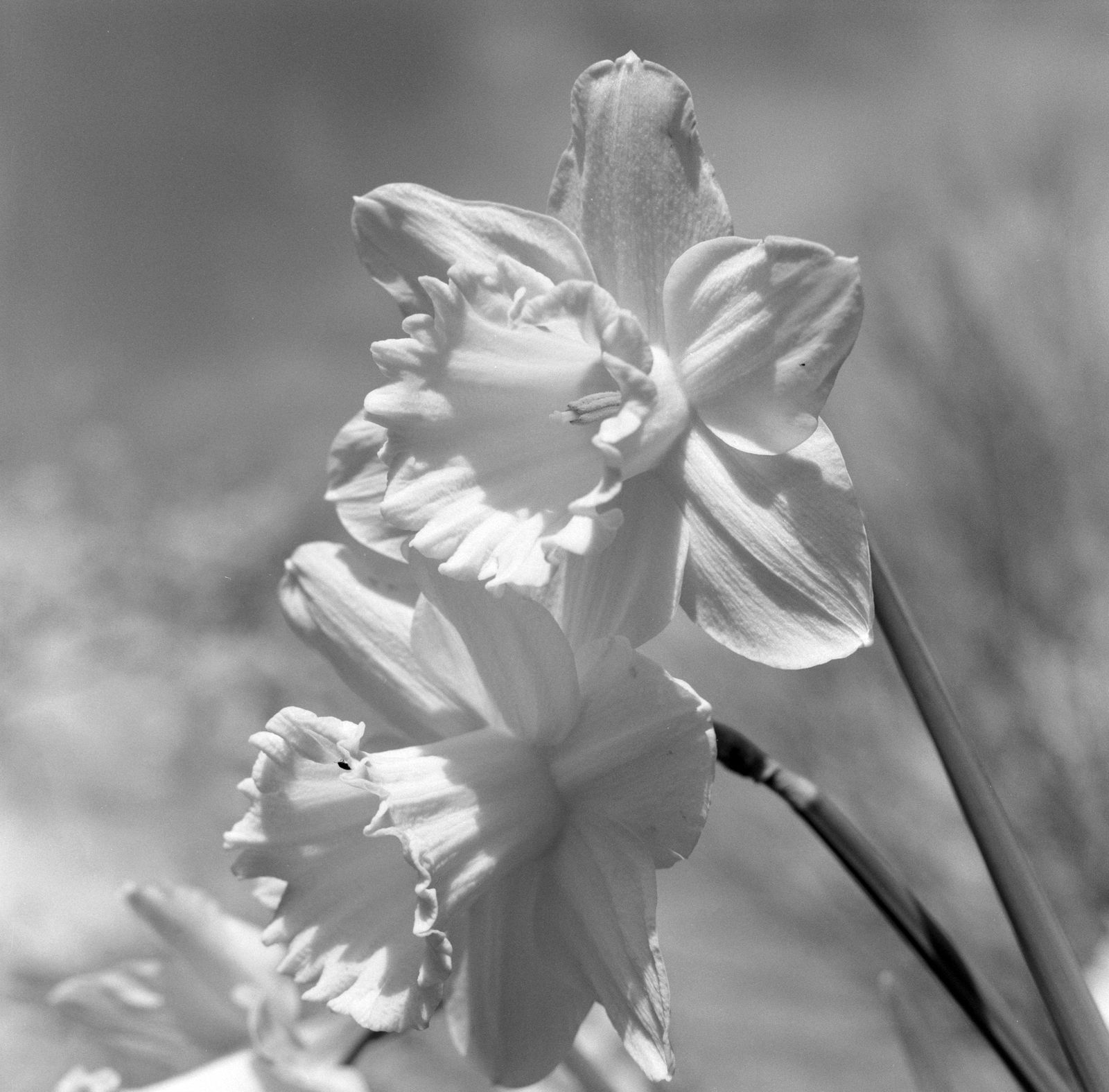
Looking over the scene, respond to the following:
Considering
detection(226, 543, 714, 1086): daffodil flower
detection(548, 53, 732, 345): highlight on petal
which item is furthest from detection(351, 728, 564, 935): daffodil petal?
detection(548, 53, 732, 345): highlight on petal

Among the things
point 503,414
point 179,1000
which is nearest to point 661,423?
point 503,414

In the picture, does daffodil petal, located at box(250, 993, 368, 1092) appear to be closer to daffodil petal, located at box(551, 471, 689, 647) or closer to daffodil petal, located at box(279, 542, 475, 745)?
daffodil petal, located at box(279, 542, 475, 745)

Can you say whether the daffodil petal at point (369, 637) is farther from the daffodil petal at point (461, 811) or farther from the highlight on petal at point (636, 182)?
the highlight on petal at point (636, 182)

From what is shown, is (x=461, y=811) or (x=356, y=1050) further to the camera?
(x=356, y=1050)

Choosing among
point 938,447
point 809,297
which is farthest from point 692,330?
point 938,447

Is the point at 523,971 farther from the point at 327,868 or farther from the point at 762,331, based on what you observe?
the point at 762,331

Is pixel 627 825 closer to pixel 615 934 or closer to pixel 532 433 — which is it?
pixel 615 934
